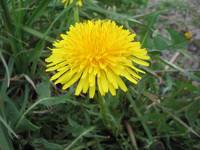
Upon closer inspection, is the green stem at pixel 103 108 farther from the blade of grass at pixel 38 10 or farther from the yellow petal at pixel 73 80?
the blade of grass at pixel 38 10

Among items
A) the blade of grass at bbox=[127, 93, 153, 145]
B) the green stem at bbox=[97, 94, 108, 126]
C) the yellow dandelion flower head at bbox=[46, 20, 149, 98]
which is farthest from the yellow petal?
the blade of grass at bbox=[127, 93, 153, 145]

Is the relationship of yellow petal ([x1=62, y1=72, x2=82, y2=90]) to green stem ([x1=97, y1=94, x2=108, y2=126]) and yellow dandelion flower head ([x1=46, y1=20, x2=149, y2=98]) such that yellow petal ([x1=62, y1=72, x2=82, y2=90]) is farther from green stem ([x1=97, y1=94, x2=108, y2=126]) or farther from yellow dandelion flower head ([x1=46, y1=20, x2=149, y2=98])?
green stem ([x1=97, y1=94, x2=108, y2=126])

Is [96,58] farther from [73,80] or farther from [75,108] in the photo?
[75,108]

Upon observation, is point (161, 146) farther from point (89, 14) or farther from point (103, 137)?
point (89, 14)

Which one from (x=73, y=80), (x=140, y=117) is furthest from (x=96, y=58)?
(x=140, y=117)

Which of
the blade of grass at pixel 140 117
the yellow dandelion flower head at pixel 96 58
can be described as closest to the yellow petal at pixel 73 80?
the yellow dandelion flower head at pixel 96 58

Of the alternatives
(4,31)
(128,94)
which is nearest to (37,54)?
(4,31)
